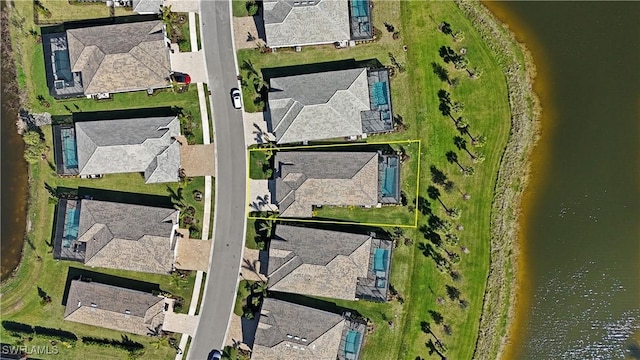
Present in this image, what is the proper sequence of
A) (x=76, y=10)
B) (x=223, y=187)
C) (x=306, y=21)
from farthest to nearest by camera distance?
(x=76, y=10) < (x=223, y=187) < (x=306, y=21)

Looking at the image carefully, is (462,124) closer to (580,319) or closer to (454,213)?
(454,213)

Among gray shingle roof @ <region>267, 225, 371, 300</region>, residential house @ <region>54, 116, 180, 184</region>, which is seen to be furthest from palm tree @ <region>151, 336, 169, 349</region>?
residential house @ <region>54, 116, 180, 184</region>

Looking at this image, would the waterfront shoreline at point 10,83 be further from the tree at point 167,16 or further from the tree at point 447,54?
the tree at point 447,54

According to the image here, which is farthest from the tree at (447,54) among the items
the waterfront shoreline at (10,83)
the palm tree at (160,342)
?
the waterfront shoreline at (10,83)

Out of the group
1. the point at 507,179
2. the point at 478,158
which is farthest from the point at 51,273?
the point at 507,179

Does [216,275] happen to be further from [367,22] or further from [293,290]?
[367,22]

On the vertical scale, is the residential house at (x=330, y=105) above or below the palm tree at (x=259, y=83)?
below

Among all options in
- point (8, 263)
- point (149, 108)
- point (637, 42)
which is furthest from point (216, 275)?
point (637, 42)
